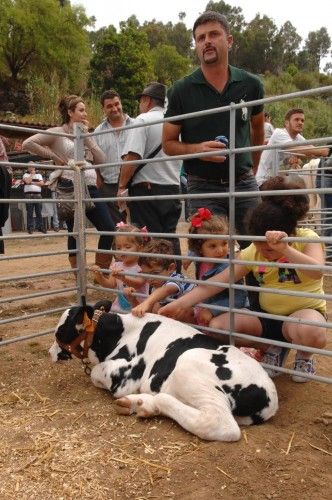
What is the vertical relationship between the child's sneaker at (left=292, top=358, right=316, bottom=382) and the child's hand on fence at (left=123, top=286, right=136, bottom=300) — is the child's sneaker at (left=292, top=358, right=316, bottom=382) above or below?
below

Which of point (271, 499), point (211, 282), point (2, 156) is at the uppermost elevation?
point (2, 156)

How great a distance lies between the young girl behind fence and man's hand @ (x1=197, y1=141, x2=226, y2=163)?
79 centimetres

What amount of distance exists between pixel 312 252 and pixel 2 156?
139 inches

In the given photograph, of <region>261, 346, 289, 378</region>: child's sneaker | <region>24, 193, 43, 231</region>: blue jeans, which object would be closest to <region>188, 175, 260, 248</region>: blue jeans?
<region>261, 346, 289, 378</region>: child's sneaker

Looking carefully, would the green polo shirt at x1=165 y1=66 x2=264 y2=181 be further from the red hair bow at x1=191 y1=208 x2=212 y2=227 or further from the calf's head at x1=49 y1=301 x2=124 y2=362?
the calf's head at x1=49 y1=301 x2=124 y2=362

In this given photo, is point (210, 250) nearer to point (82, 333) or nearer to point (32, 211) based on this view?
point (82, 333)

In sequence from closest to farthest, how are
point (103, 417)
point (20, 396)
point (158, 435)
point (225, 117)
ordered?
1. point (158, 435)
2. point (103, 417)
3. point (20, 396)
4. point (225, 117)

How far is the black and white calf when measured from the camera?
2.47m

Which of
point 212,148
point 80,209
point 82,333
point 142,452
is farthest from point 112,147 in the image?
point 142,452

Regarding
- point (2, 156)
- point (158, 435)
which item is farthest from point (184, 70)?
point (158, 435)

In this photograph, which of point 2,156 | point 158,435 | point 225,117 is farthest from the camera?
point 2,156

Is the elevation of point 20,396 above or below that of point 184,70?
below

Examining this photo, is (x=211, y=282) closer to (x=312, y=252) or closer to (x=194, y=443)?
(x=312, y=252)

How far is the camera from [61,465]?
2285 mm
